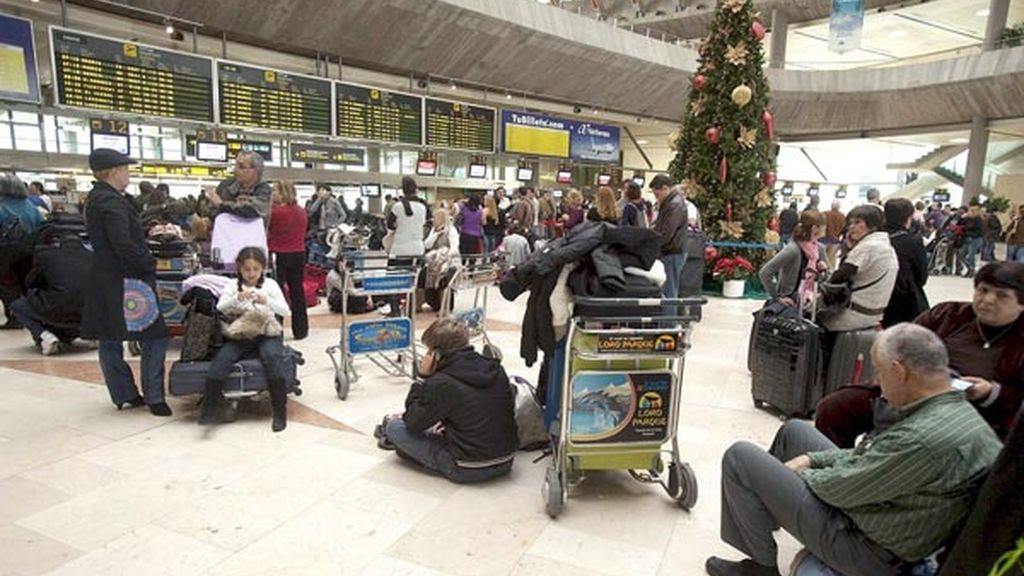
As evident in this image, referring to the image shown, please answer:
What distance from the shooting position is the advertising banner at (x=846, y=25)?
13.9 metres

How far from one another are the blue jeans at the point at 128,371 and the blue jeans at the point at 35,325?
6.12ft

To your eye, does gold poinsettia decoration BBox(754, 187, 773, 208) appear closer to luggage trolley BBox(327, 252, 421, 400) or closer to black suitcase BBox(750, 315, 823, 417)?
black suitcase BBox(750, 315, 823, 417)

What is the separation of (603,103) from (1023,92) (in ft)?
33.4

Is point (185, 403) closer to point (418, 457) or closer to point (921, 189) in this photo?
point (418, 457)

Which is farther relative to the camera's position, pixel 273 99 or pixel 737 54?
pixel 273 99

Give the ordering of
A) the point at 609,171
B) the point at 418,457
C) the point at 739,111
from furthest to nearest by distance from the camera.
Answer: the point at 609,171 < the point at 739,111 < the point at 418,457

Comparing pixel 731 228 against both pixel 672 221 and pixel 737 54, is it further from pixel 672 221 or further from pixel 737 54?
pixel 672 221

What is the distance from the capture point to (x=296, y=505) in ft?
9.06

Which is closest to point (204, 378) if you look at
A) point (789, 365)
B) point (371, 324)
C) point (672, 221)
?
point (371, 324)

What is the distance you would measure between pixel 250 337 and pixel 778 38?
18.2 metres

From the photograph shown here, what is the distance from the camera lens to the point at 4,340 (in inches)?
220

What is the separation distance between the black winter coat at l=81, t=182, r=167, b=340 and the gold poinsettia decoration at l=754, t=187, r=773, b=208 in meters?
8.08

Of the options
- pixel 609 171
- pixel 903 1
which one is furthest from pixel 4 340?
pixel 903 1

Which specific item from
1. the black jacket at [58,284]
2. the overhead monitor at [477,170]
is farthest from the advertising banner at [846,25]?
the black jacket at [58,284]
